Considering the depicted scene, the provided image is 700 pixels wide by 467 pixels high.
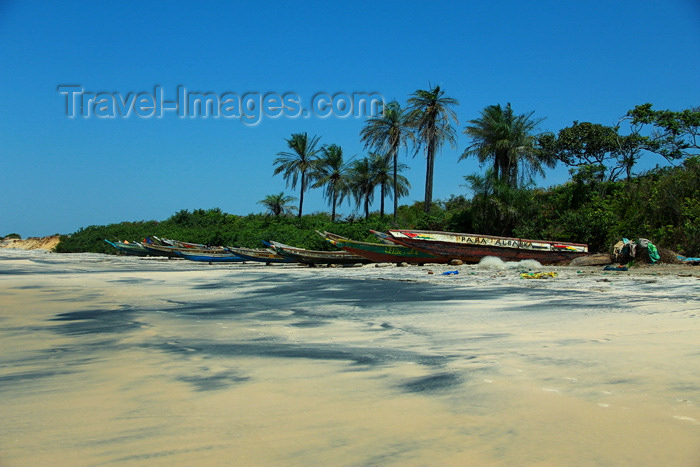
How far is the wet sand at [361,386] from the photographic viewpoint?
9.75ft

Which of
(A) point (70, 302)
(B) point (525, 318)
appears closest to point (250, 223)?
(A) point (70, 302)

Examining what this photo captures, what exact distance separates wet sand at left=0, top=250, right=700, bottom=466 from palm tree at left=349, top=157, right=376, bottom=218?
111 feet

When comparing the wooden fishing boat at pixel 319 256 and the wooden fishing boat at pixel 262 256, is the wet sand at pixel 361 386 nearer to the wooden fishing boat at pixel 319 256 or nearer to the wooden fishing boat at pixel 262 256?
the wooden fishing boat at pixel 319 256

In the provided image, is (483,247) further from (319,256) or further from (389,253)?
(319,256)

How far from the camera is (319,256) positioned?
23.8 m

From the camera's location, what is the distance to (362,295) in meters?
11.2

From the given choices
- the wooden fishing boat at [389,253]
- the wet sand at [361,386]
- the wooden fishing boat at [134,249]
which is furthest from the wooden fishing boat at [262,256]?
the wet sand at [361,386]

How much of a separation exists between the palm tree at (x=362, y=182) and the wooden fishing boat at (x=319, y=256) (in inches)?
730

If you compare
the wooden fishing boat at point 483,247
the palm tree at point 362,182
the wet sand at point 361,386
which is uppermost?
the palm tree at point 362,182

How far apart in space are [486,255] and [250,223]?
29.4m

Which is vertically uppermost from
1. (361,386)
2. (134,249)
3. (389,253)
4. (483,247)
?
(134,249)

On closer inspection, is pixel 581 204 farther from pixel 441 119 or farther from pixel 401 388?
pixel 401 388

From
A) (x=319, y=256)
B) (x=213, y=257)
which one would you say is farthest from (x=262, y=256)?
(x=319, y=256)

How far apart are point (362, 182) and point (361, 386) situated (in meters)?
38.9
